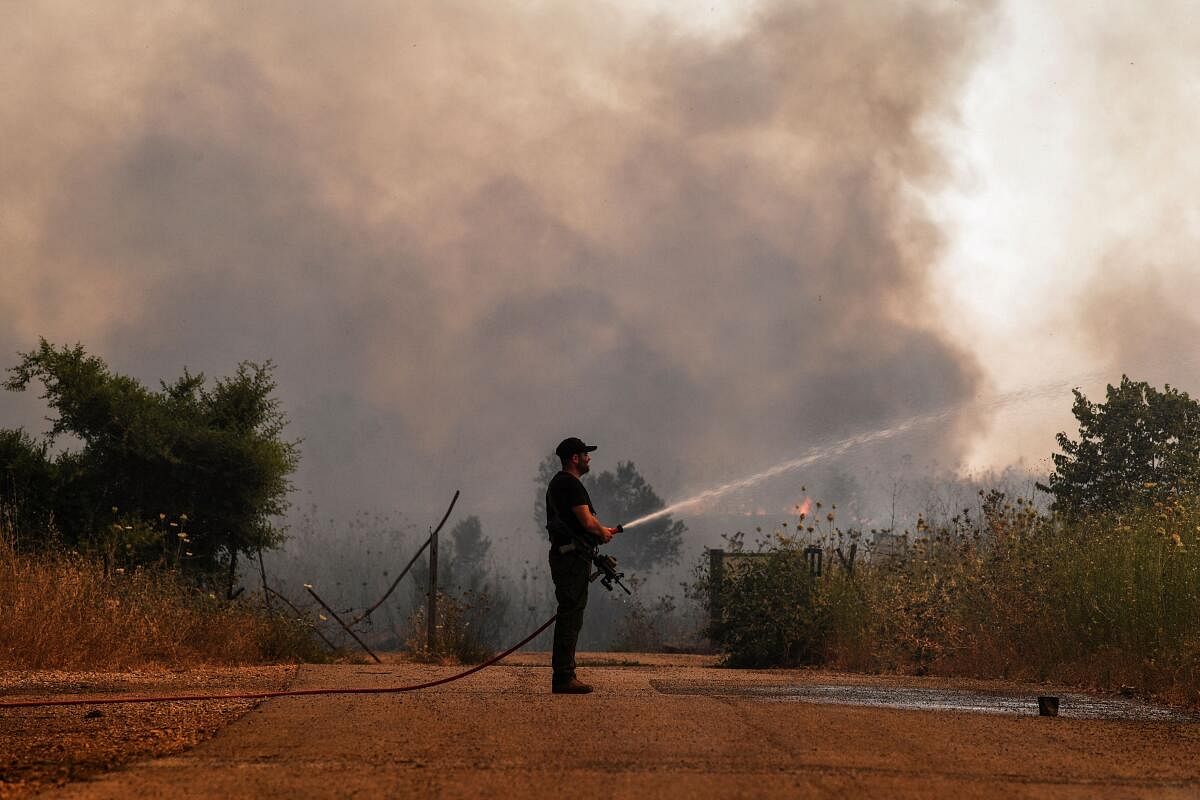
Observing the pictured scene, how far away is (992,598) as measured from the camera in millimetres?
15711

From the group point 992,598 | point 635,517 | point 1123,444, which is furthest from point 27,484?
point 635,517

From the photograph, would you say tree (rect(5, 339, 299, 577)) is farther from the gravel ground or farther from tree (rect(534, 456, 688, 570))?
tree (rect(534, 456, 688, 570))

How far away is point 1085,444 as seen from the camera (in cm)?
3102

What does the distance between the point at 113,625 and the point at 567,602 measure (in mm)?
6199

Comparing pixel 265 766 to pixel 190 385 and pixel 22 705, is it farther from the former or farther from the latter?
pixel 190 385

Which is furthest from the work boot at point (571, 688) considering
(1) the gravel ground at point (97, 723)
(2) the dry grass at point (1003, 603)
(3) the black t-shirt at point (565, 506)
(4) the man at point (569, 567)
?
(2) the dry grass at point (1003, 603)

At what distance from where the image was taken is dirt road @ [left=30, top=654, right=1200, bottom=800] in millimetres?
5629

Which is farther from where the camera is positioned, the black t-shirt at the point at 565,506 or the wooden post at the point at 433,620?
the wooden post at the point at 433,620

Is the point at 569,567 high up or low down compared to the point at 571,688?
up

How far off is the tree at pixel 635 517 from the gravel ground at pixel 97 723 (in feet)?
190

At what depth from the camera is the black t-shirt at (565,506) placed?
10.6 metres

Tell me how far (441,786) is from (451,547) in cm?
6589

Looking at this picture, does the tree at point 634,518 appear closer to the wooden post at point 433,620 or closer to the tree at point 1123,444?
the tree at point 1123,444

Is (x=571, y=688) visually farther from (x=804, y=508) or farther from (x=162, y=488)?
(x=162, y=488)
